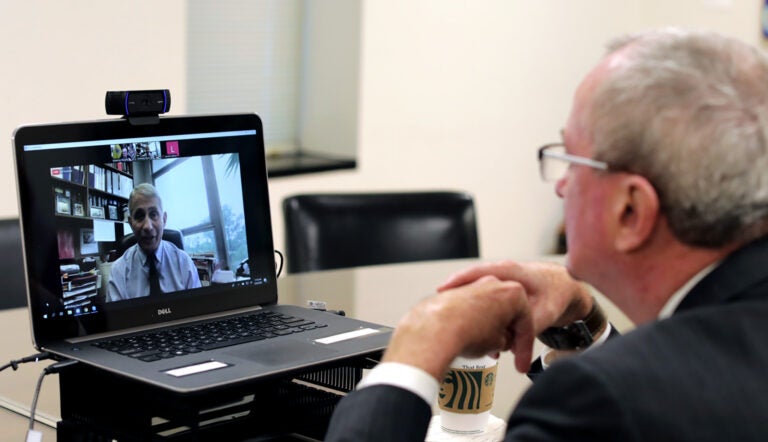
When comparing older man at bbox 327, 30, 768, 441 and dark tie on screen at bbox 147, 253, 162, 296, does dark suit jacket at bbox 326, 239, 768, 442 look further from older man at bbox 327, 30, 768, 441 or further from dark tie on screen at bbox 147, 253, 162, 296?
dark tie on screen at bbox 147, 253, 162, 296

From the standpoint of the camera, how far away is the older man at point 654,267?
94 cm

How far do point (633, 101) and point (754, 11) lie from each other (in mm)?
5172

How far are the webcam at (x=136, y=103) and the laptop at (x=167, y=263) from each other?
20 mm

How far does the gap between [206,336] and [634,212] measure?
619 mm

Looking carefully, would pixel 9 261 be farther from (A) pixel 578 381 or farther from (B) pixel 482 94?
(B) pixel 482 94

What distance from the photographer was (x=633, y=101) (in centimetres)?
106

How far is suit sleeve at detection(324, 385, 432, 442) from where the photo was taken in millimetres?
1100

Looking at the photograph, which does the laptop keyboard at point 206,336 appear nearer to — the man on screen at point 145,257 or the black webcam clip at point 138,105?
the man on screen at point 145,257

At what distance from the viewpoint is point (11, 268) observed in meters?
2.21

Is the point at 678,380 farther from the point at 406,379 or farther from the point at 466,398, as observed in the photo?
the point at 466,398

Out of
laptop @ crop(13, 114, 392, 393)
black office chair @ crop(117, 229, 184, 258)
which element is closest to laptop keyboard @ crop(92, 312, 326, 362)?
laptop @ crop(13, 114, 392, 393)

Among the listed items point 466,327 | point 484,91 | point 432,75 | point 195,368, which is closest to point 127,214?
point 195,368

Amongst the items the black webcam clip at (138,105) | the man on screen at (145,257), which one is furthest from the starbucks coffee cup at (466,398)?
the black webcam clip at (138,105)

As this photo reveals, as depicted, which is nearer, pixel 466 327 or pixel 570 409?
pixel 570 409
